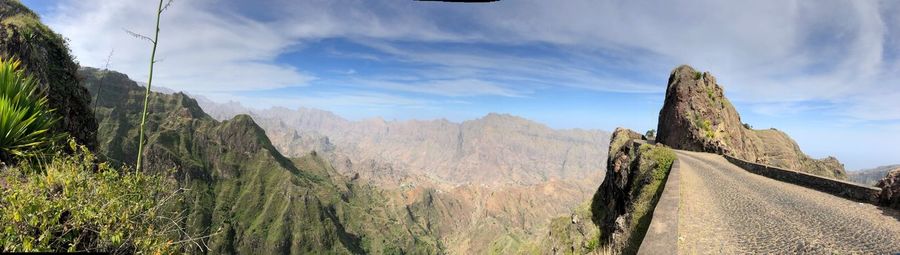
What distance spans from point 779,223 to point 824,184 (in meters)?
11.2

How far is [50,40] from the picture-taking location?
1325 inches

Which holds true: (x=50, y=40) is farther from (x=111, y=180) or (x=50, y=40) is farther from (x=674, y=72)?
(x=674, y=72)

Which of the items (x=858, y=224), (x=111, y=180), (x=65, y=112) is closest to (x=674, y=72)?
(x=858, y=224)

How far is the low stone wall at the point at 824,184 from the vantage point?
16.8 metres

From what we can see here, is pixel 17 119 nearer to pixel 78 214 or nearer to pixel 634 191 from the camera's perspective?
pixel 78 214

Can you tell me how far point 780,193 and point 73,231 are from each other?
25947 mm

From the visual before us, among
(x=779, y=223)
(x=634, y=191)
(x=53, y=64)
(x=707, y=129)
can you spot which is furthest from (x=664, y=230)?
(x=707, y=129)

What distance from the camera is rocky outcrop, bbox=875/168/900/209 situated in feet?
49.0

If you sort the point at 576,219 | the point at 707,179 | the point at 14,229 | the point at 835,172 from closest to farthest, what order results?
the point at 14,229 → the point at 707,179 → the point at 576,219 → the point at 835,172

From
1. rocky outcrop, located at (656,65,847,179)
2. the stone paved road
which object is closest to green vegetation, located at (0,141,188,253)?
the stone paved road

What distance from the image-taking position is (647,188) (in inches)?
804

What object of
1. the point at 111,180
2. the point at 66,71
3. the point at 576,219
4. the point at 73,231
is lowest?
the point at 576,219

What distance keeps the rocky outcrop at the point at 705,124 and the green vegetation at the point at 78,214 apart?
52907 millimetres

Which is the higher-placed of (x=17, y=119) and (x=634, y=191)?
(x=17, y=119)
